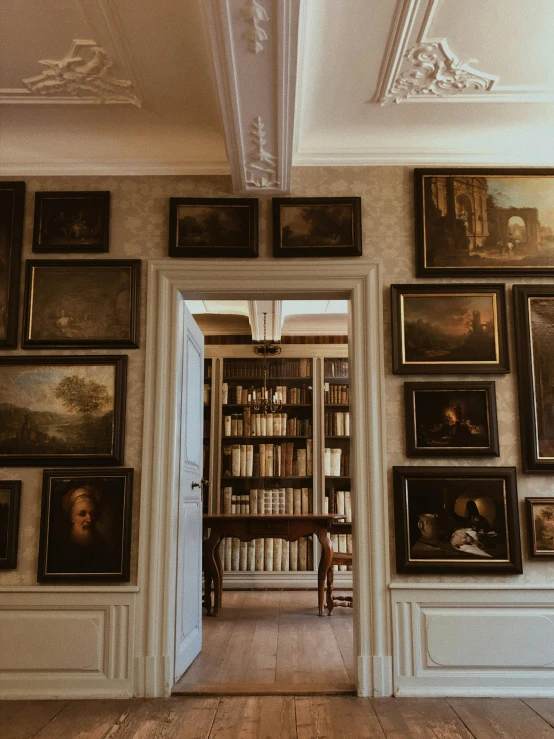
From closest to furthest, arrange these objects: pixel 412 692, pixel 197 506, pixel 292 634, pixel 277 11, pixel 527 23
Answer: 1. pixel 277 11
2. pixel 527 23
3. pixel 412 692
4. pixel 197 506
5. pixel 292 634

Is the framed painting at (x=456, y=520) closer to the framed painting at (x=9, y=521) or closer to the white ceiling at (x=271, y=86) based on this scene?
the white ceiling at (x=271, y=86)

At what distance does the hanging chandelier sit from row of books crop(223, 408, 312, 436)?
3.3 inches

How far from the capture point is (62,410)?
156 inches

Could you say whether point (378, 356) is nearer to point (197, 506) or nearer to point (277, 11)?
point (197, 506)

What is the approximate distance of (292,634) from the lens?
17.3 ft

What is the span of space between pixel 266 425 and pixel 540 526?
4.37 metres

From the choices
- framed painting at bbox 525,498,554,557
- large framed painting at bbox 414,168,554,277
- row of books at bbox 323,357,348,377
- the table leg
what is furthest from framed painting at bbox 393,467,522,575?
row of books at bbox 323,357,348,377

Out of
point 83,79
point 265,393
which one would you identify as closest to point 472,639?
point 83,79

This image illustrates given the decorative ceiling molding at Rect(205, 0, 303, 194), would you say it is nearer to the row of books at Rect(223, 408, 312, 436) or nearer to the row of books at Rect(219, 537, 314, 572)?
the row of books at Rect(223, 408, 312, 436)

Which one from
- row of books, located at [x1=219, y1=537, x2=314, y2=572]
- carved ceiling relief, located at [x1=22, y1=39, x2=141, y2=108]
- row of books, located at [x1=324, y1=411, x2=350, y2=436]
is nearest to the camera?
carved ceiling relief, located at [x1=22, y1=39, x2=141, y2=108]

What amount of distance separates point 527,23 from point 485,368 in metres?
1.79

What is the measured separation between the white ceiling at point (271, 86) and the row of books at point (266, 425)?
4.10 m

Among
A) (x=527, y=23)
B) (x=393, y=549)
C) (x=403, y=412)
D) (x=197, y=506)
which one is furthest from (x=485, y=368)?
(x=197, y=506)

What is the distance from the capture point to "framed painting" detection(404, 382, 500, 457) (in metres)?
3.88
